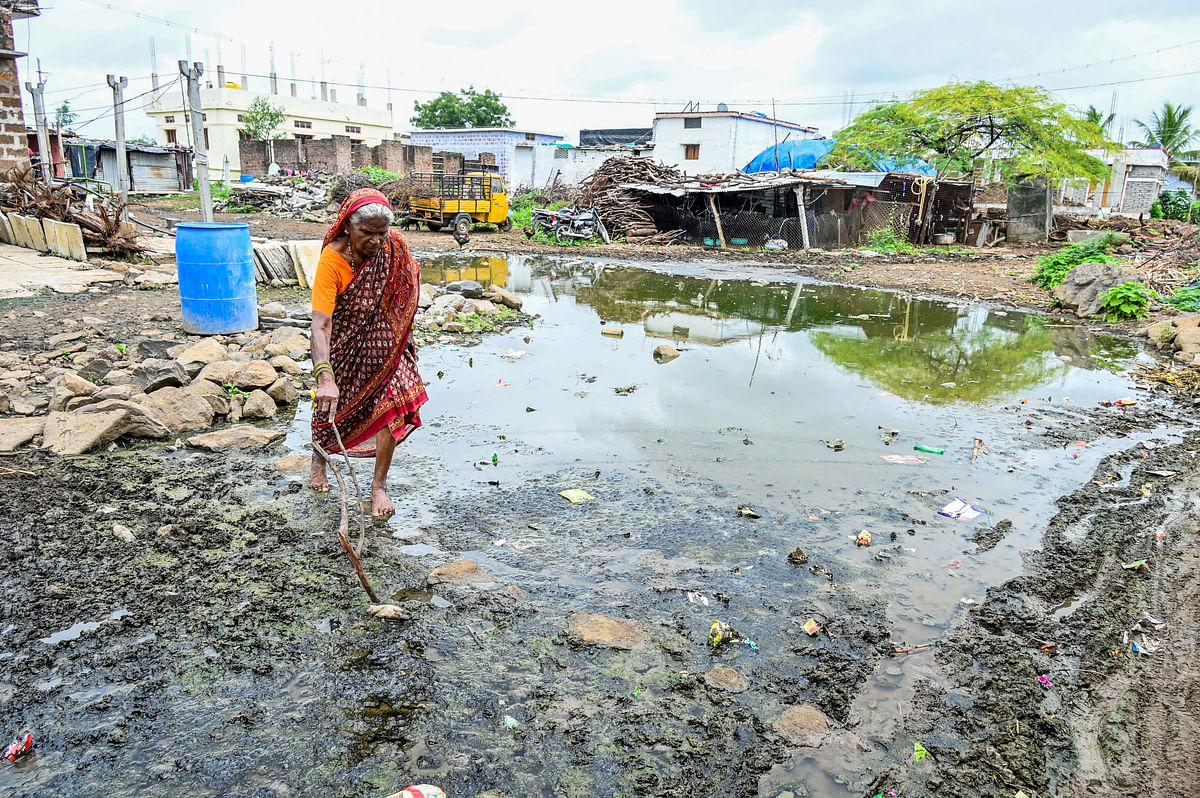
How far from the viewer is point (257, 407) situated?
468 centimetres

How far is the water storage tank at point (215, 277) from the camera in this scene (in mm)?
6043

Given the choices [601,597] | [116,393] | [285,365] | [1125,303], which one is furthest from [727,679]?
[1125,303]

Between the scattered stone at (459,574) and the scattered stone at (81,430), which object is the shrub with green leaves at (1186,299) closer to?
the scattered stone at (459,574)

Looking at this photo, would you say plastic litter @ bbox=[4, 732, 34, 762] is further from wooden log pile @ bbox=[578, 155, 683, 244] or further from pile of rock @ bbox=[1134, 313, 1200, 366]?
wooden log pile @ bbox=[578, 155, 683, 244]

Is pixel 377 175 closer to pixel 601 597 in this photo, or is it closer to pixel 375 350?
pixel 375 350

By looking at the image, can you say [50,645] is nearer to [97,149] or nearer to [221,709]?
[221,709]

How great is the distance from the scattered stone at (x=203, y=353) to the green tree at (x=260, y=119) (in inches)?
1377

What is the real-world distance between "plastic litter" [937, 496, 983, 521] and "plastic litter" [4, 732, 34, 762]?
3635 millimetres

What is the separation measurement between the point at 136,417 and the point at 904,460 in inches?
172

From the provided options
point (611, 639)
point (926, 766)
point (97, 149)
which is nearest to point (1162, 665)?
point (926, 766)

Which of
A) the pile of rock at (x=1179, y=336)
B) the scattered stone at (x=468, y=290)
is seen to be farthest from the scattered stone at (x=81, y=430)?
the pile of rock at (x=1179, y=336)

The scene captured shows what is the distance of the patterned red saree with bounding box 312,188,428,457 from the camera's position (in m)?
3.25

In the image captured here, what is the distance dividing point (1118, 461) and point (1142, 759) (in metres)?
3.01

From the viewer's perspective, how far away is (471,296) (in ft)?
30.9
